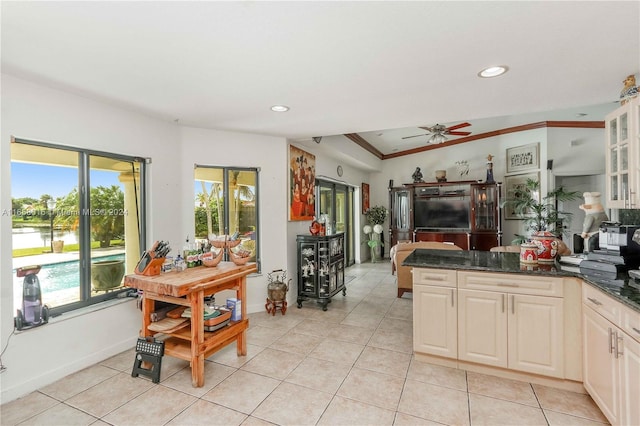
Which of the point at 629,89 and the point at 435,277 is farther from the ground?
the point at 629,89

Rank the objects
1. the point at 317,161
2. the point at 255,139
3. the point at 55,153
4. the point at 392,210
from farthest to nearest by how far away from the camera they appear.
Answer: the point at 392,210 → the point at 317,161 → the point at 255,139 → the point at 55,153

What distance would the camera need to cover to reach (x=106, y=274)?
2855 millimetres

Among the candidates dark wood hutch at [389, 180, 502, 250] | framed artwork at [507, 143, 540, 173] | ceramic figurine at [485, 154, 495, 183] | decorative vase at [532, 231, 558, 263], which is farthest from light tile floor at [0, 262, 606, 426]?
framed artwork at [507, 143, 540, 173]

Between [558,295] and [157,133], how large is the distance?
3.99 metres

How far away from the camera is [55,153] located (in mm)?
2498

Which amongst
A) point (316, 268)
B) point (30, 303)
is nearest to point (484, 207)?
point (316, 268)

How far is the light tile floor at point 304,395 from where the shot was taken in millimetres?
1884

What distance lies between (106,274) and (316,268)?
238cm

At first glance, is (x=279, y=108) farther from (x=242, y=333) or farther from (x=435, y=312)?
(x=435, y=312)

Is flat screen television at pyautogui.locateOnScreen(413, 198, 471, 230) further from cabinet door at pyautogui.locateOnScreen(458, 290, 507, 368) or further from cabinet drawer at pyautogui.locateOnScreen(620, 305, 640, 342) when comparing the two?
cabinet drawer at pyautogui.locateOnScreen(620, 305, 640, 342)

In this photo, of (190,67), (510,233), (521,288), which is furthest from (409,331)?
(510,233)

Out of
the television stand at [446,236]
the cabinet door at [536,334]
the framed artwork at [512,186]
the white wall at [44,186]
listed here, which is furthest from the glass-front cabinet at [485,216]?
the white wall at [44,186]

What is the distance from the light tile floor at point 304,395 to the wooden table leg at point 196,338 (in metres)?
0.09

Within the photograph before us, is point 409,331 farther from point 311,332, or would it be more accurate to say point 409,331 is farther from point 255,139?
point 255,139
